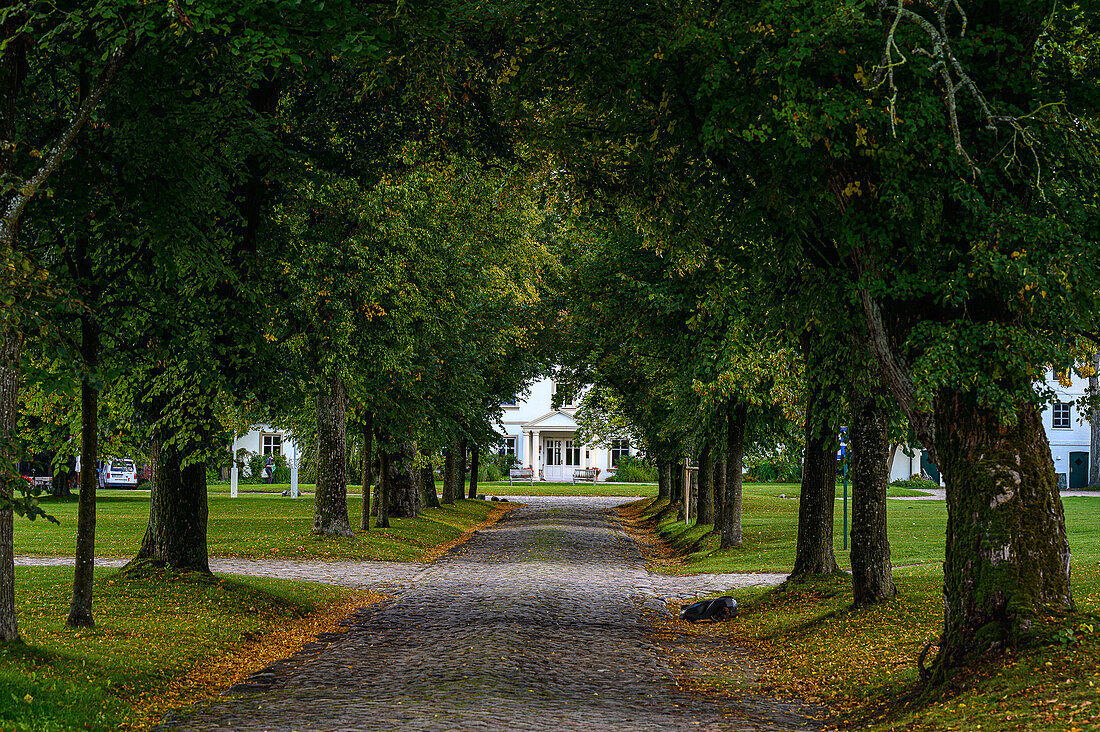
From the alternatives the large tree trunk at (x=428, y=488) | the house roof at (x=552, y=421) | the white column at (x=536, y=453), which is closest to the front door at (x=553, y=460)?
the white column at (x=536, y=453)

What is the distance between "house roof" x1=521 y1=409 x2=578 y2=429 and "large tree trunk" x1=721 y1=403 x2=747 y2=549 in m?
57.3

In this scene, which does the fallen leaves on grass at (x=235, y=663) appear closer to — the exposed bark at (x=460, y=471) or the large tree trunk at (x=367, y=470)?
the large tree trunk at (x=367, y=470)

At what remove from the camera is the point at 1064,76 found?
907 centimetres

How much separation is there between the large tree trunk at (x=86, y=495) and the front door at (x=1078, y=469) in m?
67.8

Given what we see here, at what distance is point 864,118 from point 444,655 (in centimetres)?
697

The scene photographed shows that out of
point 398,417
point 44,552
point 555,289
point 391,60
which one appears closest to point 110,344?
point 391,60

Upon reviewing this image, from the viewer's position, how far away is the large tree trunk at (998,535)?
808 centimetres

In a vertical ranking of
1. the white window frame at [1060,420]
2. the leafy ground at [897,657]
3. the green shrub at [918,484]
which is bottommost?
the green shrub at [918,484]

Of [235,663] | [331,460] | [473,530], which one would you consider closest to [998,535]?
[235,663]

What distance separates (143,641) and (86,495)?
1665 mm

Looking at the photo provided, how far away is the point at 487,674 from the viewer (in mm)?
10000

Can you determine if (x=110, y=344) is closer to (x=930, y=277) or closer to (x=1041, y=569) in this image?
(x=930, y=277)

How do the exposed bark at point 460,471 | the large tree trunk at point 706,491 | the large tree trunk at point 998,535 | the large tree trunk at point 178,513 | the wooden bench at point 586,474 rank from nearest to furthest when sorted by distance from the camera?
the large tree trunk at point 998,535
the large tree trunk at point 178,513
the large tree trunk at point 706,491
the exposed bark at point 460,471
the wooden bench at point 586,474

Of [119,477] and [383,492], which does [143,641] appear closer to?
[383,492]
